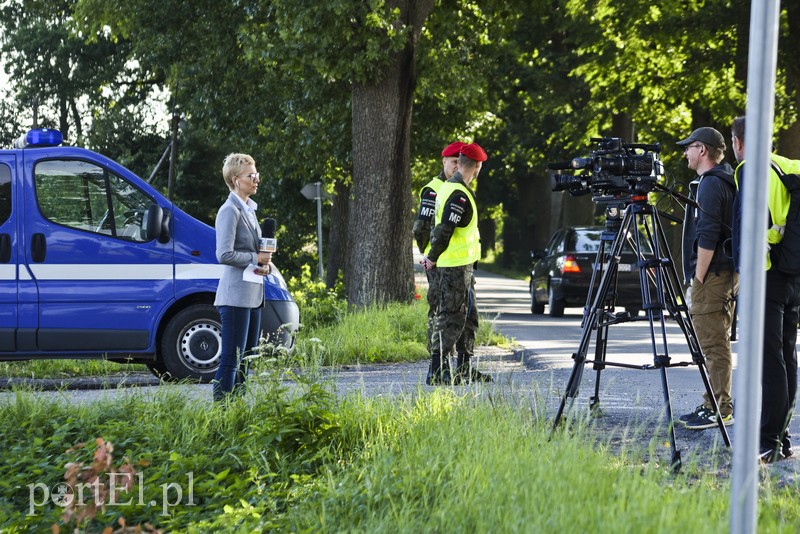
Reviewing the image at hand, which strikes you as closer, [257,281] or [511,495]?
[511,495]

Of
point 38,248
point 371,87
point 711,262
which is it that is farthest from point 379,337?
point 711,262

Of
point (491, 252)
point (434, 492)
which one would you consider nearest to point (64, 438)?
point (434, 492)

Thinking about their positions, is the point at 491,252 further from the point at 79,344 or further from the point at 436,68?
the point at 79,344

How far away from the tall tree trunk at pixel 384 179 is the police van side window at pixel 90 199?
267 inches

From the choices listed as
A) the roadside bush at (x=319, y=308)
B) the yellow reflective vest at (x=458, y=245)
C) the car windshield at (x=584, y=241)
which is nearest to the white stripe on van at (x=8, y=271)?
the yellow reflective vest at (x=458, y=245)

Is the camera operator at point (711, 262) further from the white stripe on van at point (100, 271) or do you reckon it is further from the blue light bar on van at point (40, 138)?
the blue light bar on van at point (40, 138)

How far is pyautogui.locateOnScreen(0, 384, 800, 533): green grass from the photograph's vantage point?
472 centimetres

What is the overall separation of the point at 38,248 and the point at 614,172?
563 cm

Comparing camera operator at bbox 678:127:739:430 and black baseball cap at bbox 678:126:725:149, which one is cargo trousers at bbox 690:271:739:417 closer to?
camera operator at bbox 678:127:739:430

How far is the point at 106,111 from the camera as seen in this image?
121ft

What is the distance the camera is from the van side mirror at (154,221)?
10.6 meters

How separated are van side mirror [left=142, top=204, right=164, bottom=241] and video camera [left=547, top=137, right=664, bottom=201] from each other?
175 inches

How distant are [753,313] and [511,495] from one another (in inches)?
59.8

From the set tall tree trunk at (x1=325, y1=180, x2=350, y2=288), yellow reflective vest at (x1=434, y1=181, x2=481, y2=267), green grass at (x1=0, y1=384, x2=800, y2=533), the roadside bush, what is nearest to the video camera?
green grass at (x1=0, y1=384, x2=800, y2=533)
